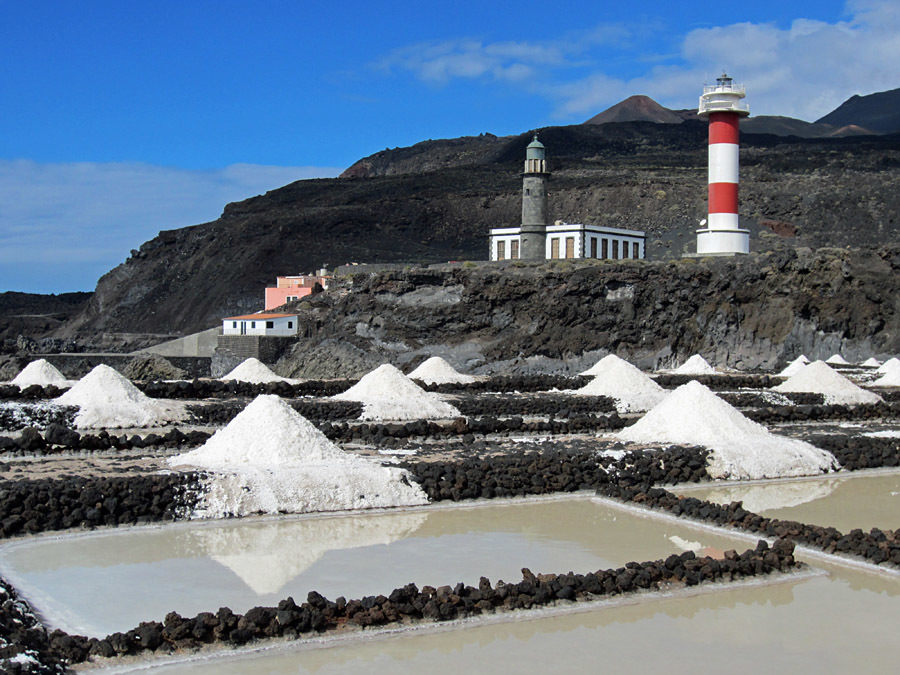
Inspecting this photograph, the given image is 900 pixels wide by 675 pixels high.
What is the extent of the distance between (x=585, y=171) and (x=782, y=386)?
67.2m

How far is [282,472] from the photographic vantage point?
11.5 metres

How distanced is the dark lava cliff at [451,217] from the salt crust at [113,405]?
1810 inches

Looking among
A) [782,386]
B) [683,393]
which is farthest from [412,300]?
[683,393]

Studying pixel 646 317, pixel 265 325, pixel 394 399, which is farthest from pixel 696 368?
pixel 265 325

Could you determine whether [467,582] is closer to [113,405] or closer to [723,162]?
[113,405]

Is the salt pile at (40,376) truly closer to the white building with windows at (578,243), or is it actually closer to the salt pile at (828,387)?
the salt pile at (828,387)

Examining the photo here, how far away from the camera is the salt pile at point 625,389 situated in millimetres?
21766

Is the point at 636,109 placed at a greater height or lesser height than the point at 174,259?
greater

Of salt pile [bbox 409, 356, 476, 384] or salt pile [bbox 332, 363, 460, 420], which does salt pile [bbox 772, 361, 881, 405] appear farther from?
salt pile [bbox 332, 363, 460, 420]

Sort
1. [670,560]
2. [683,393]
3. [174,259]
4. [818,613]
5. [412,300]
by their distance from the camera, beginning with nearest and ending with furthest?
[818,613], [670,560], [683,393], [412,300], [174,259]

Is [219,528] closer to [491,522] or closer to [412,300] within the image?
[491,522]

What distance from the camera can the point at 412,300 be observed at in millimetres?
41438

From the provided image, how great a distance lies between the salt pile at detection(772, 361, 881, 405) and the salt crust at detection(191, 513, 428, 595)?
15.5 metres

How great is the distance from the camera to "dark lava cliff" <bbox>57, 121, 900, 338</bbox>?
70625 mm
